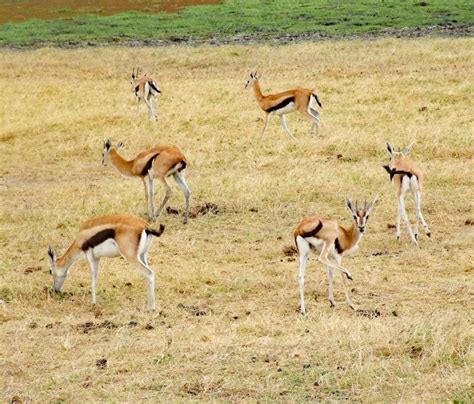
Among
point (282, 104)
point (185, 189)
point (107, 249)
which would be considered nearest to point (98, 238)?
point (107, 249)

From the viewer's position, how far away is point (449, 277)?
28.4ft

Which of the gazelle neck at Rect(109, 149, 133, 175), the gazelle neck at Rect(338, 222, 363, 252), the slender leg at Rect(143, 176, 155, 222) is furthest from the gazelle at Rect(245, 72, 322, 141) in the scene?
the gazelle neck at Rect(338, 222, 363, 252)

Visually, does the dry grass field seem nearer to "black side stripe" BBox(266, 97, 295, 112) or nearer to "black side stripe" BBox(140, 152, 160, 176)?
"black side stripe" BBox(266, 97, 295, 112)

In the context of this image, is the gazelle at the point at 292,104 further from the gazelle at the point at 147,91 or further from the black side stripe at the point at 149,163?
the black side stripe at the point at 149,163

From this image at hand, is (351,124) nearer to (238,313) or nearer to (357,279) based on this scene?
(357,279)

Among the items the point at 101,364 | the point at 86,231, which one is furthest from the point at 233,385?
the point at 86,231

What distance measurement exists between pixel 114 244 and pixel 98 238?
0.56 ft

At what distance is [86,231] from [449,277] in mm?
3423

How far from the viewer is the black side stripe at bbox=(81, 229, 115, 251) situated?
26.6 ft

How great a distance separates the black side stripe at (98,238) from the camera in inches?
320

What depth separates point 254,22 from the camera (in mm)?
33562

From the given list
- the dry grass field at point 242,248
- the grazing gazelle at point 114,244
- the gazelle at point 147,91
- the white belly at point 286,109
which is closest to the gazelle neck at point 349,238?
the dry grass field at point 242,248

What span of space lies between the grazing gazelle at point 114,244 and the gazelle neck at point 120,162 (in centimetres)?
304

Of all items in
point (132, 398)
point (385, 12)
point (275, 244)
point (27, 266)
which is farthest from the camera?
point (385, 12)
